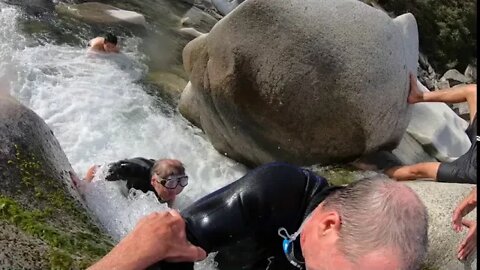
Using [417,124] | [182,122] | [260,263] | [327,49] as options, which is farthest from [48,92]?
[260,263]

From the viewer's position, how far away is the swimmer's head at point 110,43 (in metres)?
9.22

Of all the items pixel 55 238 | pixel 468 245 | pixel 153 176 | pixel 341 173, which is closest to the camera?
pixel 55 238

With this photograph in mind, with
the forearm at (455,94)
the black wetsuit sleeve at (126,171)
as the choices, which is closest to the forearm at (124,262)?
the black wetsuit sleeve at (126,171)

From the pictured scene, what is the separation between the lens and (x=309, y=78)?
609 centimetres

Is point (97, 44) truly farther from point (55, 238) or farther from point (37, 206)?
point (55, 238)

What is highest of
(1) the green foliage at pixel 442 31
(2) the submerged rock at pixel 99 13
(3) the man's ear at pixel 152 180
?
(3) the man's ear at pixel 152 180

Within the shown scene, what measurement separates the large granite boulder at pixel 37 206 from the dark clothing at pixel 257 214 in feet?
2.00

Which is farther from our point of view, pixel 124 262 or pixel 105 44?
pixel 105 44

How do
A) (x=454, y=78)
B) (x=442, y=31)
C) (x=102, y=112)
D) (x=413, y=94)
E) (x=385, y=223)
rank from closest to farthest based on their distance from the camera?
(x=385, y=223) < (x=413, y=94) < (x=102, y=112) < (x=454, y=78) < (x=442, y=31)

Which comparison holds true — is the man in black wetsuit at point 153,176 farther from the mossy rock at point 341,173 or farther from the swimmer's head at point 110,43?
the swimmer's head at point 110,43

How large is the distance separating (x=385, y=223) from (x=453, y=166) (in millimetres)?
4318

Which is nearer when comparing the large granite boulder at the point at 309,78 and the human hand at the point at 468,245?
the human hand at the point at 468,245

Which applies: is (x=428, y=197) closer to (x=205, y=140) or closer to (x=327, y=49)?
(x=327, y=49)

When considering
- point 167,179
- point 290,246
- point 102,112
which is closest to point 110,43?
point 102,112
